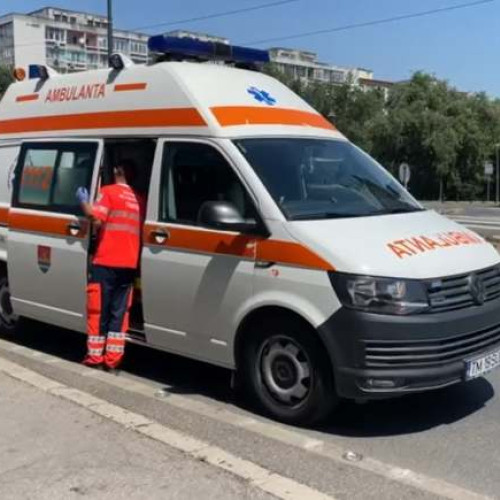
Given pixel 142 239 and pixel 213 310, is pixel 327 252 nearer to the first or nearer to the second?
pixel 213 310

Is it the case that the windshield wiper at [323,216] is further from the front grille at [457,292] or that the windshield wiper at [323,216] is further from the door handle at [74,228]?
the door handle at [74,228]

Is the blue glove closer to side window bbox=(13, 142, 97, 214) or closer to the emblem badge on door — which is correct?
side window bbox=(13, 142, 97, 214)

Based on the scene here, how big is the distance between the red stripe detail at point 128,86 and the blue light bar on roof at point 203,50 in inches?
12.9

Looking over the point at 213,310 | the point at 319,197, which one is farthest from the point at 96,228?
the point at 319,197

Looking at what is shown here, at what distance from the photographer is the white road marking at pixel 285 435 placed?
4.19m

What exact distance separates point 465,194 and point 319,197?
60010 millimetres

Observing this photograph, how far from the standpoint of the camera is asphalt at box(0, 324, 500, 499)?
4309 millimetres

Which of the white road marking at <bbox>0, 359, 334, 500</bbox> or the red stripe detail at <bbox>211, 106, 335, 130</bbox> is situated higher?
the red stripe detail at <bbox>211, 106, 335, 130</bbox>

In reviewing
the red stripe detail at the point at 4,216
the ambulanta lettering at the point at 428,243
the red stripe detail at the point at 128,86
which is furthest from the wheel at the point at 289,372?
the red stripe detail at the point at 4,216

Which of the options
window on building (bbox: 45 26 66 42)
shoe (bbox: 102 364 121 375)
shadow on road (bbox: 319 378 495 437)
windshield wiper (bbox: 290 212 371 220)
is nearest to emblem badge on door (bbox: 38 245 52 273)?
shoe (bbox: 102 364 121 375)

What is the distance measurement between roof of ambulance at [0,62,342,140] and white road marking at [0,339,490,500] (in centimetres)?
191

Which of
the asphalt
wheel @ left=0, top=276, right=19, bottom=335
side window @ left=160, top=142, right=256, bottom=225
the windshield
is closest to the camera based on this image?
the asphalt

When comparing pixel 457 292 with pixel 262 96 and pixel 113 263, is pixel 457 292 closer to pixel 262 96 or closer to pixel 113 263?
pixel 262 96

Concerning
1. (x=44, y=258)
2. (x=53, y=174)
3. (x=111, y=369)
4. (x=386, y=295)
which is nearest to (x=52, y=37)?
(x=53, y=174)
